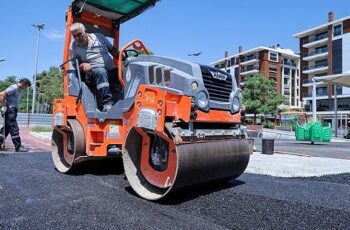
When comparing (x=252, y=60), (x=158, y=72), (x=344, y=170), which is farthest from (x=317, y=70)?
(x=158, y=72)

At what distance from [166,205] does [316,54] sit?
60639 millimetres

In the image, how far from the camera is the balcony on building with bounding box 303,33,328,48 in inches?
2242

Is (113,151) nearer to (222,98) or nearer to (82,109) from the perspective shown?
(82,109)

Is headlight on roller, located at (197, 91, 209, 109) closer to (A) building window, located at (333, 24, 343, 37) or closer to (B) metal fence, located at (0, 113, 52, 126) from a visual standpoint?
(B) metal fence, located at (0, 113, 52, 126)

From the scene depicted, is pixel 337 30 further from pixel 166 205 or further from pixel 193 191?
pixel 166 205

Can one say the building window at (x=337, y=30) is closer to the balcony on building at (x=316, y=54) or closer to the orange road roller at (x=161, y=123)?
the balcony on building at (x=316, y=54)

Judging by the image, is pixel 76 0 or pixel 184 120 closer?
pixel 184 120

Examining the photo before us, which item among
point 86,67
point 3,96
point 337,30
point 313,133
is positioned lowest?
point 313,133

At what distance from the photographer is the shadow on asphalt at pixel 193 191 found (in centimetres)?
365

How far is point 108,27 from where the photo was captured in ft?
19.8

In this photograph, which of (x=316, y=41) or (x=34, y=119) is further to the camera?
(x=316, y=41)

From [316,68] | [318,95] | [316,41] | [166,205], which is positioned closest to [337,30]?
[316,41]

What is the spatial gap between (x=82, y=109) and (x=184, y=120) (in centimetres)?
204

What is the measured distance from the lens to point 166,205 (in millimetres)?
3492
